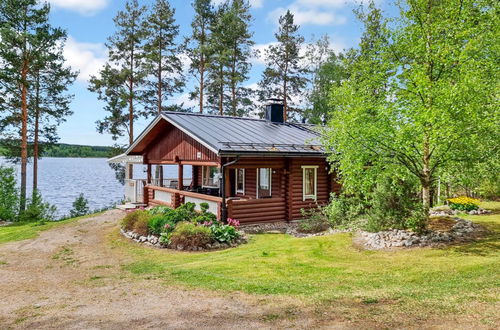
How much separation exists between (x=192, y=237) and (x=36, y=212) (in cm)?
1513

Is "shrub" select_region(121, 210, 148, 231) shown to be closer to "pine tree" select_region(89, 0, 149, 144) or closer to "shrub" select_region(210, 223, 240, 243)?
"shrub" select_region(210, 223, 240, 243)

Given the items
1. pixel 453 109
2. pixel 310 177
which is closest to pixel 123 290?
pixel 453 109

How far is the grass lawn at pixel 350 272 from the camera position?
5.66 meters

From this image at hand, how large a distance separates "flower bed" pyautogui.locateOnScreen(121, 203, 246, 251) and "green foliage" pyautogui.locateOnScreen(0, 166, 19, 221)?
11.7 metres

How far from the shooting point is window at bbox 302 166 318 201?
52.1ft

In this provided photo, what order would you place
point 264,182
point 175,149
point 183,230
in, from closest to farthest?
1. point 183,230
2. point 264,182
3. point 175,149

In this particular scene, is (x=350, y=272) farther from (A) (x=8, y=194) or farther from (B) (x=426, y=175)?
(A) (x=8, y=194)

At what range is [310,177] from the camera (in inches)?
631

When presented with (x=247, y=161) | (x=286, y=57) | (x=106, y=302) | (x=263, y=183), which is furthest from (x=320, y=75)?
(x=106, y=302)

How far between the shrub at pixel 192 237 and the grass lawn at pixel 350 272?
51 cm

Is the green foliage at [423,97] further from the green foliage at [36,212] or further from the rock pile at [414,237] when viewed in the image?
the green foliage at [36,212]

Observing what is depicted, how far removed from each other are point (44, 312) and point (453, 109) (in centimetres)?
895

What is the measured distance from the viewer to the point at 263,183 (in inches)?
670

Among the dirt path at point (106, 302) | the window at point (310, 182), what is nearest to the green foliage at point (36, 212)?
the dirt path at point (106, 302)
